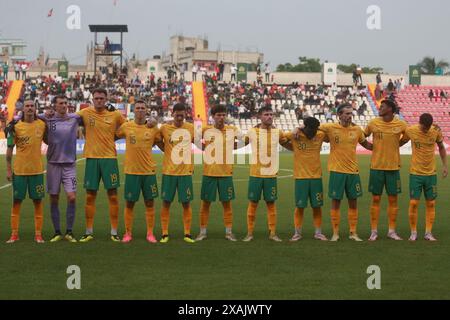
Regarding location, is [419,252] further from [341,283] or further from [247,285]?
[247,285]

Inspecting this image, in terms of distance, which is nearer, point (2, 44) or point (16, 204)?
point (16, 204)

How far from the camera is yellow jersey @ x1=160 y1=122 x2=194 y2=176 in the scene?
10.8 m

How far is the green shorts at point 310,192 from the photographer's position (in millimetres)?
10947

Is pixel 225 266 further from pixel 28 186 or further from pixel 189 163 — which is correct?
pixel 28 186

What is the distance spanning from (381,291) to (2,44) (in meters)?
80.6

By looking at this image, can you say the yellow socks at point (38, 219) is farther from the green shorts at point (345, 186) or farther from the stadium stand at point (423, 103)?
the stadium stand at point (423, 103)

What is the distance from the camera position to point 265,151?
A: 36.1ft

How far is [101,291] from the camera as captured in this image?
7.59 meters

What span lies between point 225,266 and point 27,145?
144 inches

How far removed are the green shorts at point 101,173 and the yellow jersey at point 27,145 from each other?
739mm

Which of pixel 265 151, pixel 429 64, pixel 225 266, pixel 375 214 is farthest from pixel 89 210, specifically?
pixel 429 64

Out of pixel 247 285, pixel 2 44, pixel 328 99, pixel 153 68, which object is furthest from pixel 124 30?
pixel 247 285

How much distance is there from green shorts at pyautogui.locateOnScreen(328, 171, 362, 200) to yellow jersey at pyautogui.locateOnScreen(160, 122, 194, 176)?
7.04 ft

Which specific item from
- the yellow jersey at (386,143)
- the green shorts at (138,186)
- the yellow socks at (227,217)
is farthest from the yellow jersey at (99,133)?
the yellow jersey at (386,143)
